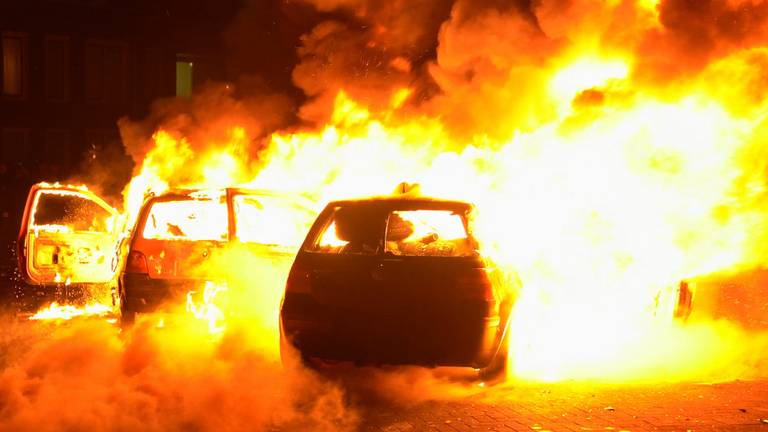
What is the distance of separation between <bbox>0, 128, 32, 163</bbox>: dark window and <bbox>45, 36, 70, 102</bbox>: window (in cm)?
174

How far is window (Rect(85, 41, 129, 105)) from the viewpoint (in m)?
34.1

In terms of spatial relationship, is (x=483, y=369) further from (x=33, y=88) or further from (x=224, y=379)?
(x=33, y=88)

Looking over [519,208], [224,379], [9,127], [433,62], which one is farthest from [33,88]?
[224,379]

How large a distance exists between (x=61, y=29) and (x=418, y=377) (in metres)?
30.1

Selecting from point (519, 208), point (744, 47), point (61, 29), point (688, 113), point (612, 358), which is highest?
point (61, 29)

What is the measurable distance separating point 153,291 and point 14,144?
2800cm

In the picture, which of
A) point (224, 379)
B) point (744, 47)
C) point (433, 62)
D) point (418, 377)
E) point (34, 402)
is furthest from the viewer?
point (433, 62)

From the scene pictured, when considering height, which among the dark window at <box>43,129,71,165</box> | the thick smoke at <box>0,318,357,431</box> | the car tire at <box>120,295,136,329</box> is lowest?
the thick smoke at <box>0,318,357,431</box>

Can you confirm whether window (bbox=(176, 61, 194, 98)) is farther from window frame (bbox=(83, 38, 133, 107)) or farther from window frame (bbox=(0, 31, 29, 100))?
window frame (bbox=(0, 31, 29, 100))

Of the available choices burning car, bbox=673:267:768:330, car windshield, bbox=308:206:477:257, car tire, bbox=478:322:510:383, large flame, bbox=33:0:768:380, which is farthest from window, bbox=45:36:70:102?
car tire, bbox=478:322:510:383

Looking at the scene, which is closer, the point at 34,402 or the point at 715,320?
the point at 34,402

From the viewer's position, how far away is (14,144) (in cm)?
3341

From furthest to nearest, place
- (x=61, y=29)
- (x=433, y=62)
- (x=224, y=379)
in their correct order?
(x=61, y=29), (x=433, y=62), (x=224, y=379)

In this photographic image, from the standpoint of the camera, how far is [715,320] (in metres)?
8.53
